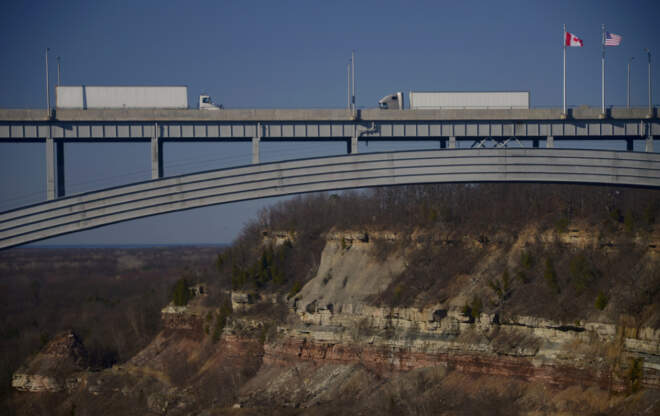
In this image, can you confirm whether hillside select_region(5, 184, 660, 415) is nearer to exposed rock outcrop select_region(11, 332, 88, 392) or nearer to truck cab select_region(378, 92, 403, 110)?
exposed rock outcrop select_region(11, 332, 88, 392)

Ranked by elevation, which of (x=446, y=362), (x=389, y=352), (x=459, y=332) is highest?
(x=459, y=332)

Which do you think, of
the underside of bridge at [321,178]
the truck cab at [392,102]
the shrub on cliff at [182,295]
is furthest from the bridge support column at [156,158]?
the shrub on cliff at [182,295]

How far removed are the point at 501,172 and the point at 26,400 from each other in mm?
46094

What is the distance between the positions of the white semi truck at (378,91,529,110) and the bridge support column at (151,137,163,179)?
1131cm

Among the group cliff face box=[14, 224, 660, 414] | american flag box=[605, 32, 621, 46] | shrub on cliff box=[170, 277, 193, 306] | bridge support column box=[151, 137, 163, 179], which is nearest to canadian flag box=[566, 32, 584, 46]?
american flag box=[605, 32, 621, 46]

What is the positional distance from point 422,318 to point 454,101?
492 inches

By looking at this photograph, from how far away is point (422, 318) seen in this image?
43.8 meters

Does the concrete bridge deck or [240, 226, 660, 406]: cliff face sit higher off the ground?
the concrete bridge deck

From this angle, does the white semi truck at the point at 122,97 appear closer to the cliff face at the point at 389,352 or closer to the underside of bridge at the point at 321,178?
the underside of bridge at the point at 321,178

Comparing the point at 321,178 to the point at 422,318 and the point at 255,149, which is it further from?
the point at 422,318

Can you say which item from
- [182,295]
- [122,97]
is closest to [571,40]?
[122,97]

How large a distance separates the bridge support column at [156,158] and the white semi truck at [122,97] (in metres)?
2.73

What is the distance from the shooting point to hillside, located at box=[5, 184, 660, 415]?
35.8 m

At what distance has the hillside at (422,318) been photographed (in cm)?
3578
